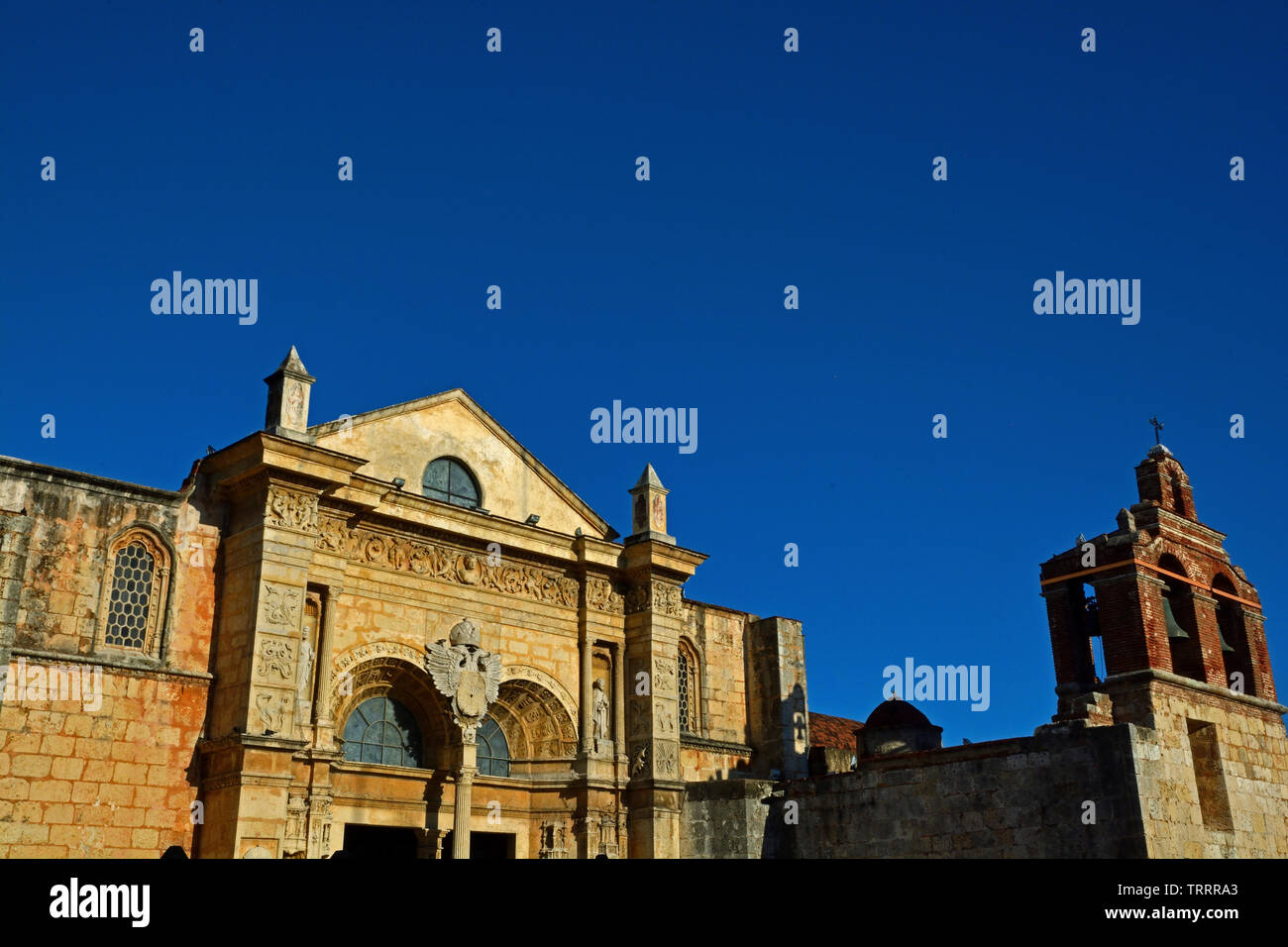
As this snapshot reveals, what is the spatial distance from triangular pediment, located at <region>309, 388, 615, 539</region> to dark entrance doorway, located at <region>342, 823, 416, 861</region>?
5.81 metres

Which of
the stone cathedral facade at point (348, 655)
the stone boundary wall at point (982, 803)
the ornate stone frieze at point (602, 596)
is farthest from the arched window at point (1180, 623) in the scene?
the ornate stone frieze at point (602, 596)

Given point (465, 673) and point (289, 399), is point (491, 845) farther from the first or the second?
point (289, 399)

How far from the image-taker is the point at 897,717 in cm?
2888

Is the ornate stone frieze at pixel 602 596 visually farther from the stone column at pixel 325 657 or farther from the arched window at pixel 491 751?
the stone column at pixel 325 657

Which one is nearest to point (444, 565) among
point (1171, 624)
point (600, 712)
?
point (600, 712)

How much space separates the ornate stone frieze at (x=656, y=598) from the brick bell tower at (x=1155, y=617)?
7032 millimetres

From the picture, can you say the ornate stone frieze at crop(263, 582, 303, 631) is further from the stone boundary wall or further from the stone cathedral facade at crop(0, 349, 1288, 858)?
the stone boundary wall

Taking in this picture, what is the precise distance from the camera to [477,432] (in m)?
21.9

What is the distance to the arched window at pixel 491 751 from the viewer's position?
20688 millimetres

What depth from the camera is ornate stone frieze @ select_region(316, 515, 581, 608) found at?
61.9 feet

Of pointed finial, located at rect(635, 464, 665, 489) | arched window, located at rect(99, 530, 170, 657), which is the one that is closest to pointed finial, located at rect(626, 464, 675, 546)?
pointed finial, located at rect(635, 464, 665, 489)
